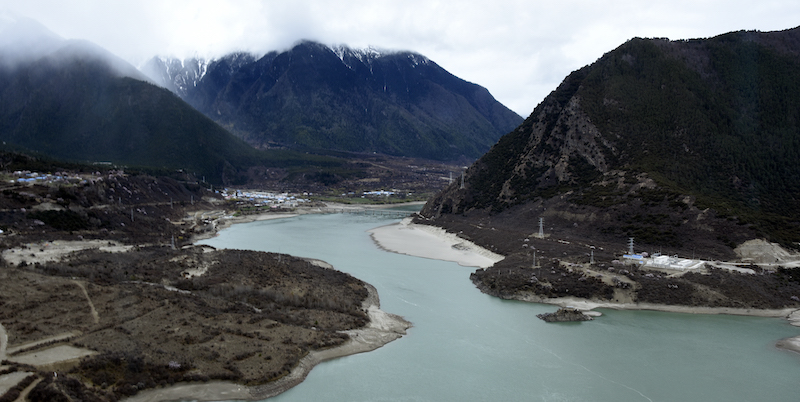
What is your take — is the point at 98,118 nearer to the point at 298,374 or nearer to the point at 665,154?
the point at 665,154

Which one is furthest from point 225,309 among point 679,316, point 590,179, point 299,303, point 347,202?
point 347,202

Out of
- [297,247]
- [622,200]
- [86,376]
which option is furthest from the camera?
[297,247]

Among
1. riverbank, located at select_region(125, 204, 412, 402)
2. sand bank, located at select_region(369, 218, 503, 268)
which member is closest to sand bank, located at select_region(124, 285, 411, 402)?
riverbank, located at select_region(125, 204, 412, 402)

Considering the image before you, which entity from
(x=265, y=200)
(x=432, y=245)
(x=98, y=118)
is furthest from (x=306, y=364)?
(x=98, y=118)

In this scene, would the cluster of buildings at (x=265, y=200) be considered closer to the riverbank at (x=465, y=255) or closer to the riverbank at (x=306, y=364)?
the riverbank at (x=465, y=255)

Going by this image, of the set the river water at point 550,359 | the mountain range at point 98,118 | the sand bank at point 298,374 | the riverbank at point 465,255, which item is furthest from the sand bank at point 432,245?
the mountain range at point 98,118

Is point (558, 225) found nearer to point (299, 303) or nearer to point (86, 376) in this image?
point (299, 303)
